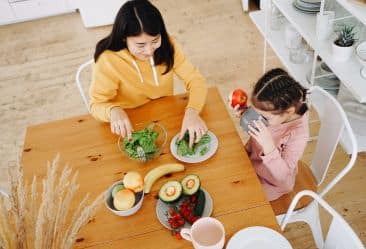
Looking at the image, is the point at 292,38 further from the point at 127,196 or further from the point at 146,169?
the point at 127,196

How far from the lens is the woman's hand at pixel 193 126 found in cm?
149

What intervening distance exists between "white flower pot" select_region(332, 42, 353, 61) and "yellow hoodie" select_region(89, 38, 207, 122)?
0.72 metres

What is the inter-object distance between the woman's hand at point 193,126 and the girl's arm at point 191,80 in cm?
6

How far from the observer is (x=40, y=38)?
3.71m

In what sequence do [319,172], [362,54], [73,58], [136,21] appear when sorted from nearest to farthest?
[136,21] < [319,172] < [362,54] < [73,58]

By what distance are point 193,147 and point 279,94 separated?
0.35 metres

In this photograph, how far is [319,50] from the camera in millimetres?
2113

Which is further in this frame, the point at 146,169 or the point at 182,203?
the point at 146,169

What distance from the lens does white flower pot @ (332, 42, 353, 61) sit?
6.50 feet

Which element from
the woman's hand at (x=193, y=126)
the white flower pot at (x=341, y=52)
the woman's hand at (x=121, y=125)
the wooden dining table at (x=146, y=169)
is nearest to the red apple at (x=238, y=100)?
the wooden dining table at (x=146, y=169)

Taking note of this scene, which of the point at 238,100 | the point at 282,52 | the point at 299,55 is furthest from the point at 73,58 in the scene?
the point at 238,100

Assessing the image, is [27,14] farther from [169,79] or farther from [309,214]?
[309,214]

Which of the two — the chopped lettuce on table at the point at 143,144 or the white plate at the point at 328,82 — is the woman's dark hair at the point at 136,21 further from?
the white plate at the point at 328,82

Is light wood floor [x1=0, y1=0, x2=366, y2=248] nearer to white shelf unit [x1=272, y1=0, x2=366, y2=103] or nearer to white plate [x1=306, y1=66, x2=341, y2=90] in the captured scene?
white plate [x1=306, y1=66, x2=341, y2=90]
